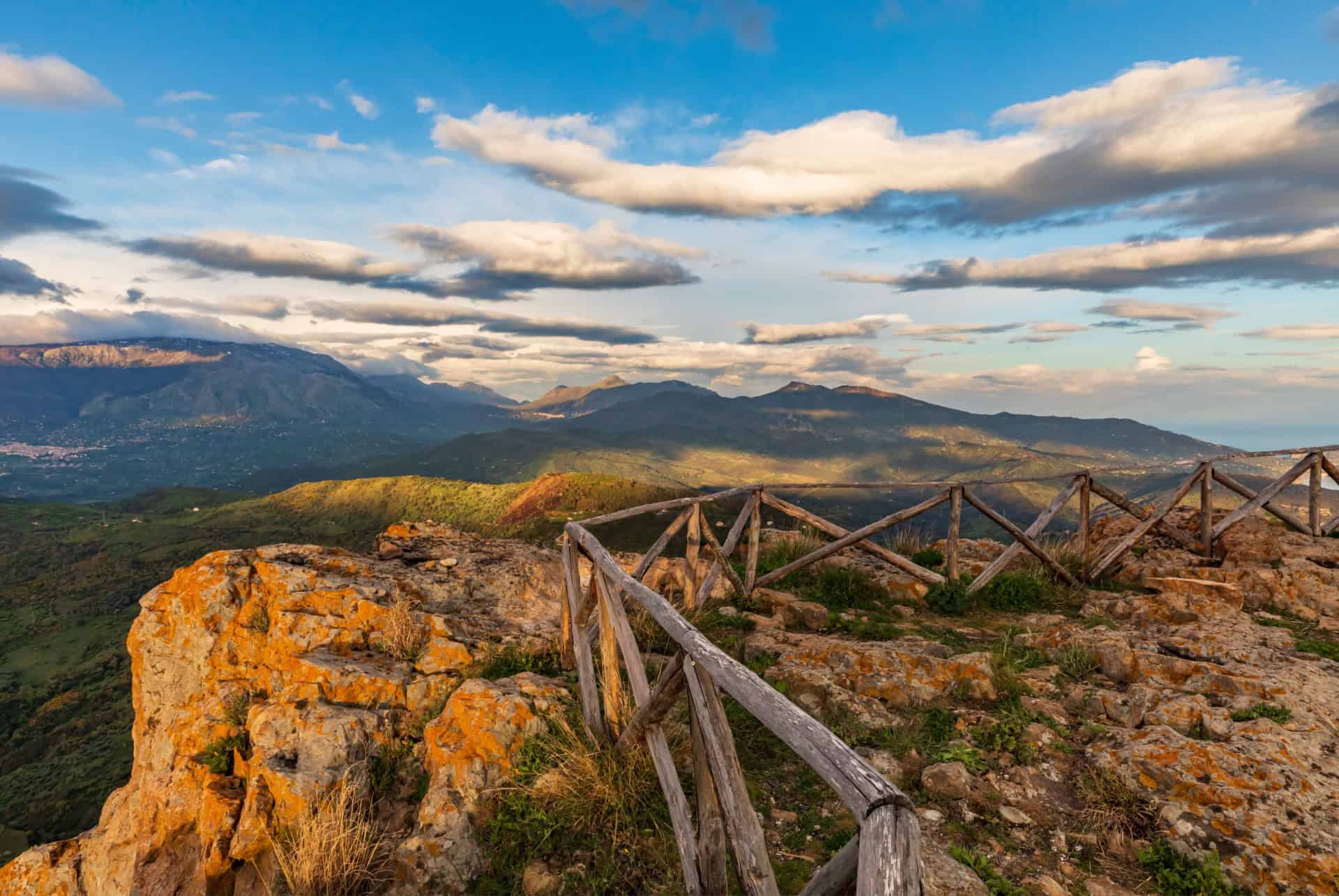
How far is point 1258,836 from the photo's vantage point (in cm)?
420

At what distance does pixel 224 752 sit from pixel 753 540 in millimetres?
7997

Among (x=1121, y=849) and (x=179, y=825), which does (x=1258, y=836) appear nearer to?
(x=1121, y=849)

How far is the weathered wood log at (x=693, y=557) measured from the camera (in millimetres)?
10023

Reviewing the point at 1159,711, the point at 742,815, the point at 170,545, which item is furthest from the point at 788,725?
the point at 170,545

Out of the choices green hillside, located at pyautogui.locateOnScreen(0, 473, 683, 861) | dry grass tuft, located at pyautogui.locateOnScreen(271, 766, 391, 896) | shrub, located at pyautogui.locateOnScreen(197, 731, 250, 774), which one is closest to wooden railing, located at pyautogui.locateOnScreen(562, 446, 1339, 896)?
dry grass tuft, located at pyautogui.locateOnScreen(271, 766, 391, 896)

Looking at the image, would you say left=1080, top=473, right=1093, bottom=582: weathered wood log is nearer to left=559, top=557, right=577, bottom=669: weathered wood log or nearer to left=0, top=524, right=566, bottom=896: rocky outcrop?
left=559, top=557, right=577, bottom=669: weathered wood log

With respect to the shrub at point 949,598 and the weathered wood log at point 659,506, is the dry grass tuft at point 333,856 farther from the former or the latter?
the shrub at point 949,598

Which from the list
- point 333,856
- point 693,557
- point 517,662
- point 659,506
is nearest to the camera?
point 333,856

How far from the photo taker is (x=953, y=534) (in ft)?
33.6

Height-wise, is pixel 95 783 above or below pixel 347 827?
below

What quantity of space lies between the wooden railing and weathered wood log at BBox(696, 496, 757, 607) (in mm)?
32

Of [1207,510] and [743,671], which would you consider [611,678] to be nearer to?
Answer: [743,671]

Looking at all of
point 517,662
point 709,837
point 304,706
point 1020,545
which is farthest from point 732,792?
point 1020,545

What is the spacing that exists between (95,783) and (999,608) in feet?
336
